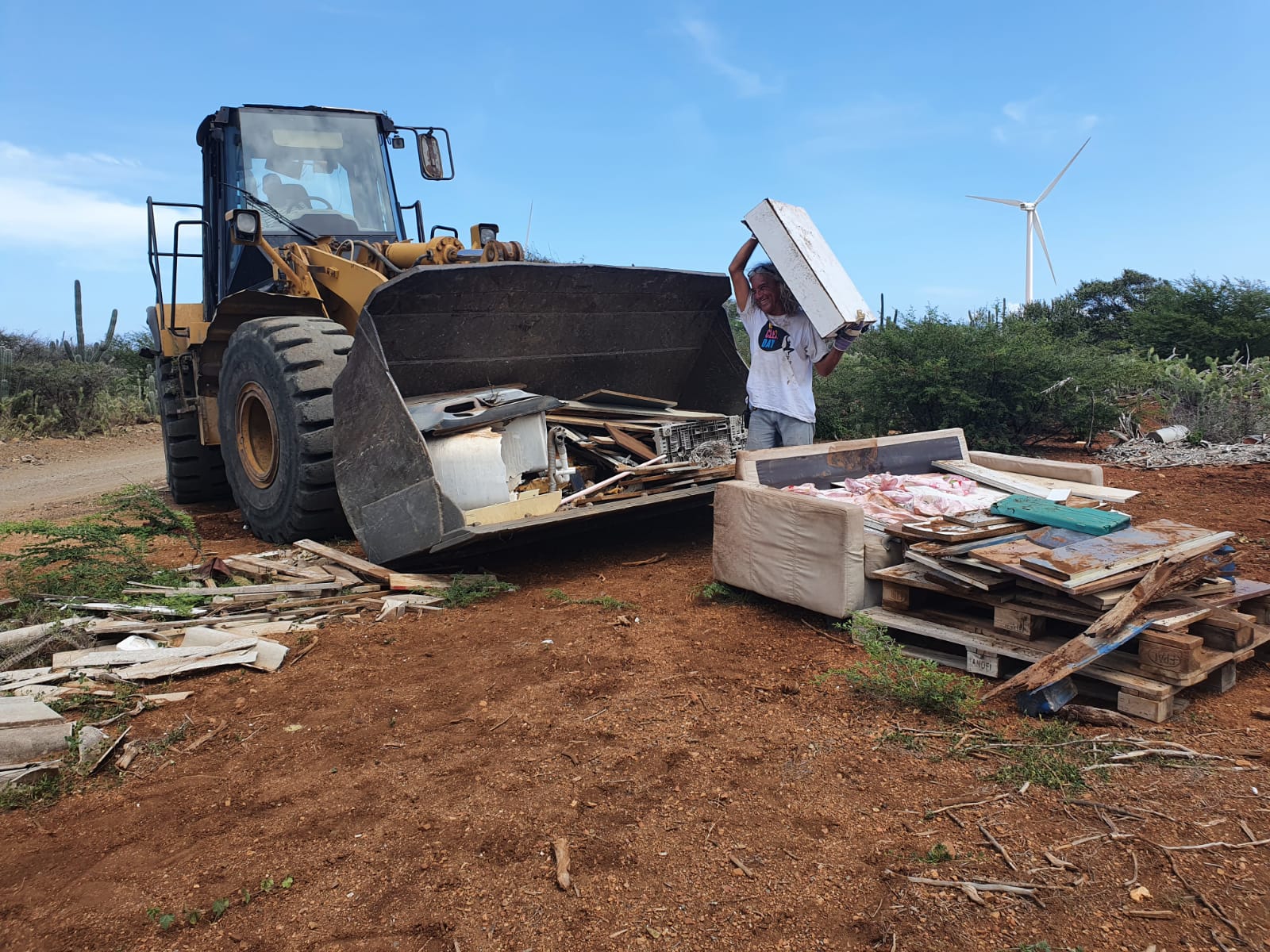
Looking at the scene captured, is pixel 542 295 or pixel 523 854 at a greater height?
pixel 542 295

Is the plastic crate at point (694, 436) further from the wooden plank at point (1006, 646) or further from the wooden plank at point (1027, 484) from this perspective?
the wooden plank at point (1006, 646)

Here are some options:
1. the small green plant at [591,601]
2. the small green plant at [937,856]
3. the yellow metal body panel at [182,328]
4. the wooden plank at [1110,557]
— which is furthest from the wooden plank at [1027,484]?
the yellow metal body panel at [182,328]

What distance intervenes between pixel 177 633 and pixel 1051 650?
444 centimetres

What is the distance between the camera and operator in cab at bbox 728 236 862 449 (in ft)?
20.9

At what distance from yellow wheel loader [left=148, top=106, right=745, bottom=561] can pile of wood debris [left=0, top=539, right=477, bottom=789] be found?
0.35 m

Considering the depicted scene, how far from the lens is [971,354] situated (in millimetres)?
11234

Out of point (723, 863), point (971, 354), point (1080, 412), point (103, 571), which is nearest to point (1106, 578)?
point (723, 863)

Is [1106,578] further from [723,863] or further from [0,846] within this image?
[0,846]

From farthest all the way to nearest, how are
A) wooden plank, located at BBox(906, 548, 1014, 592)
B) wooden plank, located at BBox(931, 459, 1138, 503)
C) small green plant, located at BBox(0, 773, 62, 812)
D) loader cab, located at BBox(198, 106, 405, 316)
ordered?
loader cab, located at BBox(198, 106, 405, 316), wooden plank, located at BBox(931, 459, 1138, 503), wooden plank, located at BBox(906, 548, 1014, 592), small green plant, located at BBox(0, 773, 62, 812)

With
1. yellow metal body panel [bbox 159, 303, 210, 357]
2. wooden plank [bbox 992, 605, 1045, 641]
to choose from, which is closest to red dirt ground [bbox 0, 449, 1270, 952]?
wooden plank [bbox 992, 605, 1045, 641]

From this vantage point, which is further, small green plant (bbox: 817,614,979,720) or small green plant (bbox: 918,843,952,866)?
small green plant (bbox: 817,614,979,720)

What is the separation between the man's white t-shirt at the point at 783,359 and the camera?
6363 millimetres

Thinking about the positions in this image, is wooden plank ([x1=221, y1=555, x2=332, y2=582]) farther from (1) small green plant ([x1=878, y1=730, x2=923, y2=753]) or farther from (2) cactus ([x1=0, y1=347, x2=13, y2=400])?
(2) cactus ([x1=0, y1=347, x2=13, y2=400])

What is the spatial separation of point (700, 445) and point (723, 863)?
15.1 ft
